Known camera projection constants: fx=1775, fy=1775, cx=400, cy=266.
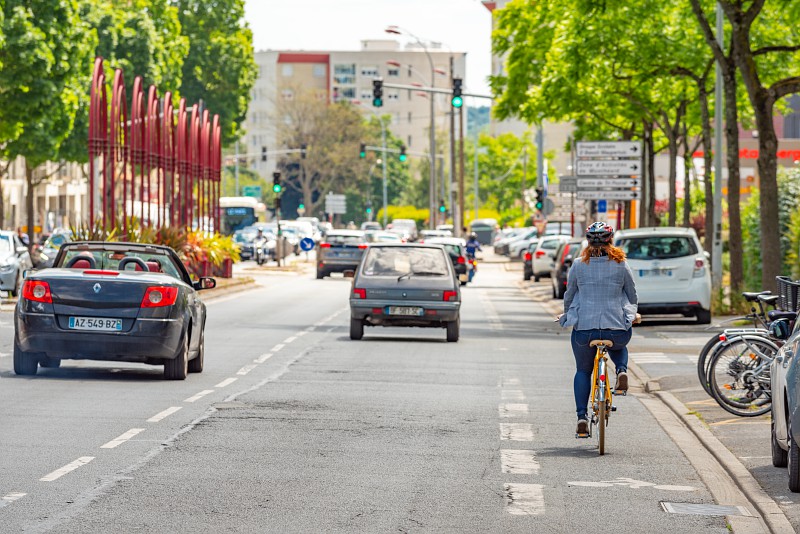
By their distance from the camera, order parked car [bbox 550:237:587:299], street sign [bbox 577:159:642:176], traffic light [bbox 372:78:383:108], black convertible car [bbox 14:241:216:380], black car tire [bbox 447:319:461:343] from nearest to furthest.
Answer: black convertible car [bbox 14:241:216:380]
black car tire [bbox 447:319:461:343]
parked car [bbox 550:237:587:299]
street sign [bbox 577:159:642:176]
traffic light [bbox 372:78:383:108]

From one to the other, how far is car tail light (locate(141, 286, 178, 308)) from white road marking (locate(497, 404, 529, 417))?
12.0 ft

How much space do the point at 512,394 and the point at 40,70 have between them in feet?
108

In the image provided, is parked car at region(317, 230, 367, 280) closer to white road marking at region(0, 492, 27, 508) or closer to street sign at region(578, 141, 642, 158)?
street sign at region(578, 141, 642, 158)

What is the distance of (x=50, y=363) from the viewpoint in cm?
1928

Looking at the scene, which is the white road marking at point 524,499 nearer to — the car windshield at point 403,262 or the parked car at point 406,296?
the parked car at point 406,296

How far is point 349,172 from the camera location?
144250mm

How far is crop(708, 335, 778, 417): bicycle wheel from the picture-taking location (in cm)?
1563

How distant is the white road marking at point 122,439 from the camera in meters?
12.3

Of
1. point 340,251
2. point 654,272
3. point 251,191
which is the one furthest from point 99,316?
point 251,191

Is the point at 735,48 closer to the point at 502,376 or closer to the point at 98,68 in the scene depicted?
the point at 502,376

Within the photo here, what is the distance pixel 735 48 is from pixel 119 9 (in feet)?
165

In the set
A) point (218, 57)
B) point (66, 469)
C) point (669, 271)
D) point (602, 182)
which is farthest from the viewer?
point (218, 57)

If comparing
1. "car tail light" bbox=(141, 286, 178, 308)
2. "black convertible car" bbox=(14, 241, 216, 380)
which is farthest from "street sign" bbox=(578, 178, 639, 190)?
"car tail light" bbox=(141, 286, 178, 308)

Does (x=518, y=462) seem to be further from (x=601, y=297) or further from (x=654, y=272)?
(x=654, y=272)
